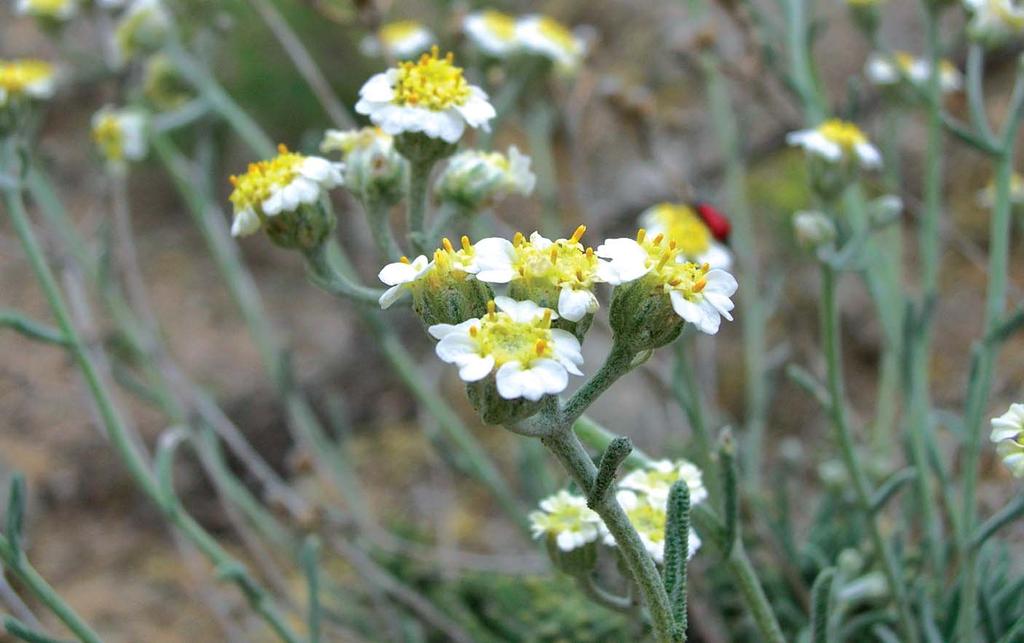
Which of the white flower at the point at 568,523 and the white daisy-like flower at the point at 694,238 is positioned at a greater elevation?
the white daisy-like flower at the point at 694,238

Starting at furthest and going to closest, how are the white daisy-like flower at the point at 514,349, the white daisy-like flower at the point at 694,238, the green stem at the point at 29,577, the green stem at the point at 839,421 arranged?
1. the white daisy-like flower at the point at 694,238
2. the green stem at the point at 839,421
3. the green stem at the point at 29,577
4. the white daisy-like flower at the point at 514,349

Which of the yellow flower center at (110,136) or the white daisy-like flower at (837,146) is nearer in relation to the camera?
the white daisy-like flower at (837,146)

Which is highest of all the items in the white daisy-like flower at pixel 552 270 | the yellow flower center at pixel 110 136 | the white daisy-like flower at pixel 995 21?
the yellow flower center at pixel 110 136

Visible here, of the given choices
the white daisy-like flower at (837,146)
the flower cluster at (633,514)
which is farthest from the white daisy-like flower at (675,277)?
the white daisy-like flower at (837,146)

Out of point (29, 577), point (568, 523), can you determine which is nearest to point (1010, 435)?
point (568, 523)

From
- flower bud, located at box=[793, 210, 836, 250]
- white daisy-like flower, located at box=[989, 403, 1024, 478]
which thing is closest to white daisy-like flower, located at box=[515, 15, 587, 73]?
flower bud, located at box=[793, 210, 836, 250]

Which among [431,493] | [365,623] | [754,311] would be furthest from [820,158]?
[431,493]

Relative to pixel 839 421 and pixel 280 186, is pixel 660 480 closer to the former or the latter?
pixel 839 421

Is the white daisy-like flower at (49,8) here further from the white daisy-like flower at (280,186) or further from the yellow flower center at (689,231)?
the yellow flower center at (689,231)
